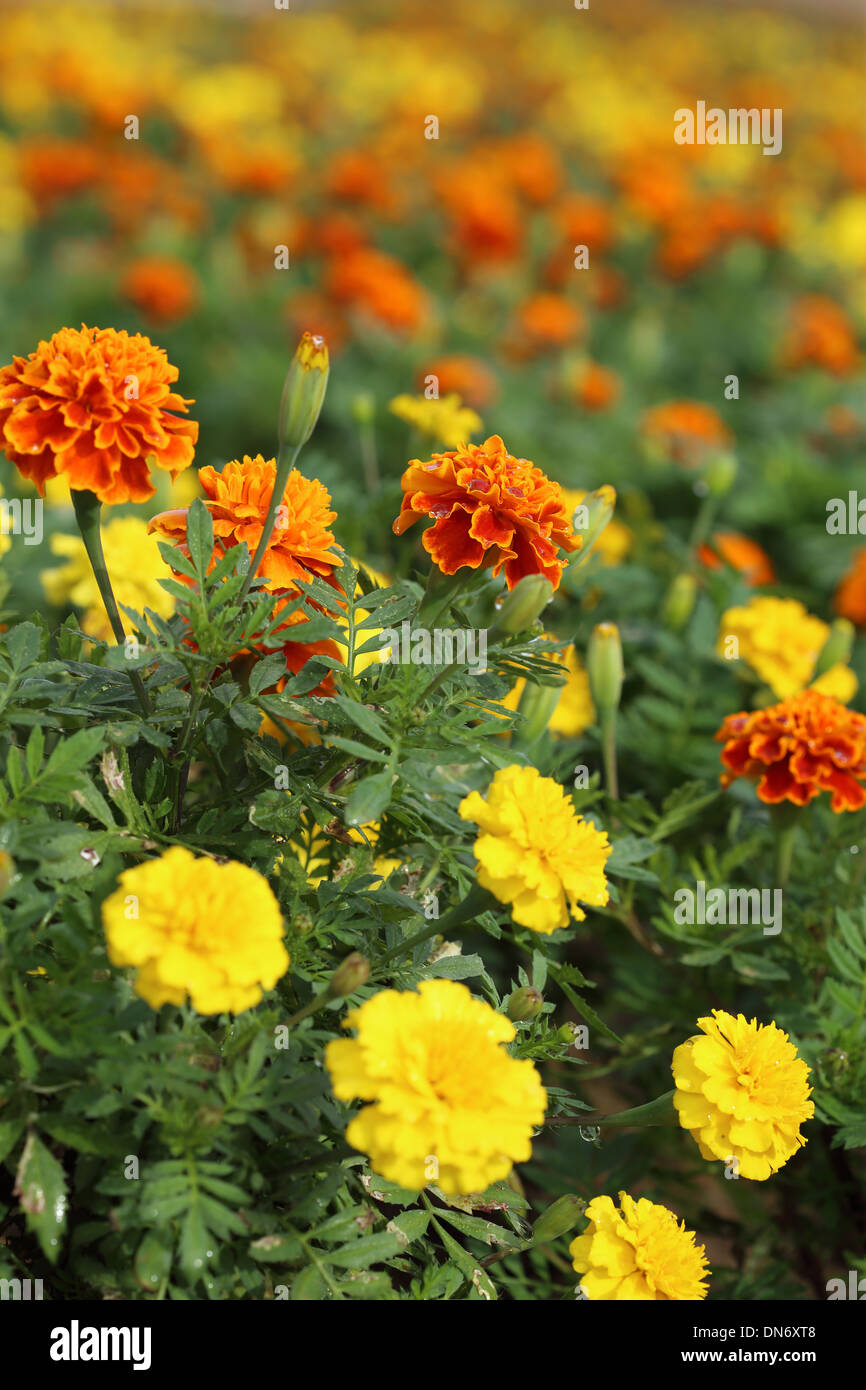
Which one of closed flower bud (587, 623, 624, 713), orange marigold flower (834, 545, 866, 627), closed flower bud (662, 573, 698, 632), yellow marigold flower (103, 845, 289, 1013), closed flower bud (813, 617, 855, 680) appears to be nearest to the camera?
yellow marigold flower (103, 845, 289, 1013)

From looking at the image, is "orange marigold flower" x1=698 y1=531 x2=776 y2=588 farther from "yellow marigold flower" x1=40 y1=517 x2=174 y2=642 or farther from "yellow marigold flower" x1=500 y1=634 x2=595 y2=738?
"yellow marigold flower" x1=40 y1=517 x2=174 y2=642

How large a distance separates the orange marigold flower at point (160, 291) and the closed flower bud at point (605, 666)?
1948mm

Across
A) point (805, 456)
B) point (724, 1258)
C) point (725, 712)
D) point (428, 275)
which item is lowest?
point (724, 1258)

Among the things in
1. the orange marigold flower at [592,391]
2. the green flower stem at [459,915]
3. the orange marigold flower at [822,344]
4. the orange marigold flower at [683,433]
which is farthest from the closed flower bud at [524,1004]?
the orange marigold flower at [822,344]

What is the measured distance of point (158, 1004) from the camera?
2.41 feet

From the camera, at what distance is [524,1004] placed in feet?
2.93

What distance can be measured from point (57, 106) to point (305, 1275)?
14.7 ft

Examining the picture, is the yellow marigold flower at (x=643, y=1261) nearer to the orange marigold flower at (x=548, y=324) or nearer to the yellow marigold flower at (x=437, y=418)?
the yellow marigold flower at (x=437, y=418)

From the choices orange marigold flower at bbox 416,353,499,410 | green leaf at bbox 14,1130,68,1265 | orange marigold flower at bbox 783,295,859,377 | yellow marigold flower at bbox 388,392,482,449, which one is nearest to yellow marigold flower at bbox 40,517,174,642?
yellow marigold flower at bbox 388,392,482,449

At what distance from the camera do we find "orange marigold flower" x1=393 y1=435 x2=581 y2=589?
0.92 metres

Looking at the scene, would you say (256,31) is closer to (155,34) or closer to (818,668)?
(155,34)

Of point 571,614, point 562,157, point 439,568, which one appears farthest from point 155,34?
point 439,568

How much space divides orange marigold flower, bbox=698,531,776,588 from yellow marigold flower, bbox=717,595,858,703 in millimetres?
Result: 270

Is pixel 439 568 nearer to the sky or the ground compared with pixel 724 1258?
nearer to the sky
